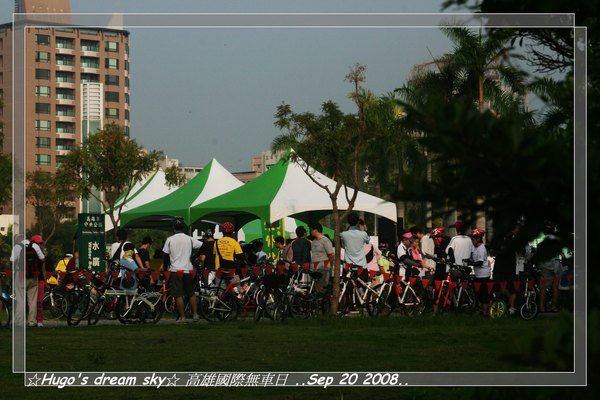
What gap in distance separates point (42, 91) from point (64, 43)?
1.21ft

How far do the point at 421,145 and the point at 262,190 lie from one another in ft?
74.2

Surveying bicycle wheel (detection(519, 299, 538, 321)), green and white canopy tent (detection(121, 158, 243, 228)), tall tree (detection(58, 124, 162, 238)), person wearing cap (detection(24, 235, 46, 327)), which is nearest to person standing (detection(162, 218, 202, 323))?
green and white canopy tent (detection(121, 158, 243, 228))

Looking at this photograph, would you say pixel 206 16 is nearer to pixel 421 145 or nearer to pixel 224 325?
pixel 421 145

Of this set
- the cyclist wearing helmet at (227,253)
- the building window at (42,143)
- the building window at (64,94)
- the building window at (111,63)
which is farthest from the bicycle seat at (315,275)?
the building window at (42,143)

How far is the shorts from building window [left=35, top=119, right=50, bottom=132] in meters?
12.7

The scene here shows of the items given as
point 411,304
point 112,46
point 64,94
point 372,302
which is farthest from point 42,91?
point 411,304

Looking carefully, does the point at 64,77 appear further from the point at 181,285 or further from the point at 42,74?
the point at 181,285

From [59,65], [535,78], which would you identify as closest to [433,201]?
[535,78]

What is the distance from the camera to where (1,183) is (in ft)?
130

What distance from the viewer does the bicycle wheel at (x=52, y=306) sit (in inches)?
795

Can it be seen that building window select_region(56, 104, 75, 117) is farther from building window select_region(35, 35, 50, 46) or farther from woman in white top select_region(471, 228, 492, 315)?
woman in white top select_region(471, 228, 492, 315)

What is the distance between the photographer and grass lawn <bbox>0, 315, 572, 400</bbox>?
9.21 meters

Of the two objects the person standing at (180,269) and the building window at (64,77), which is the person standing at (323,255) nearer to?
the person standing at (180,269)

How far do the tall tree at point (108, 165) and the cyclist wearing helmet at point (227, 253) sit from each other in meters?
9.55
